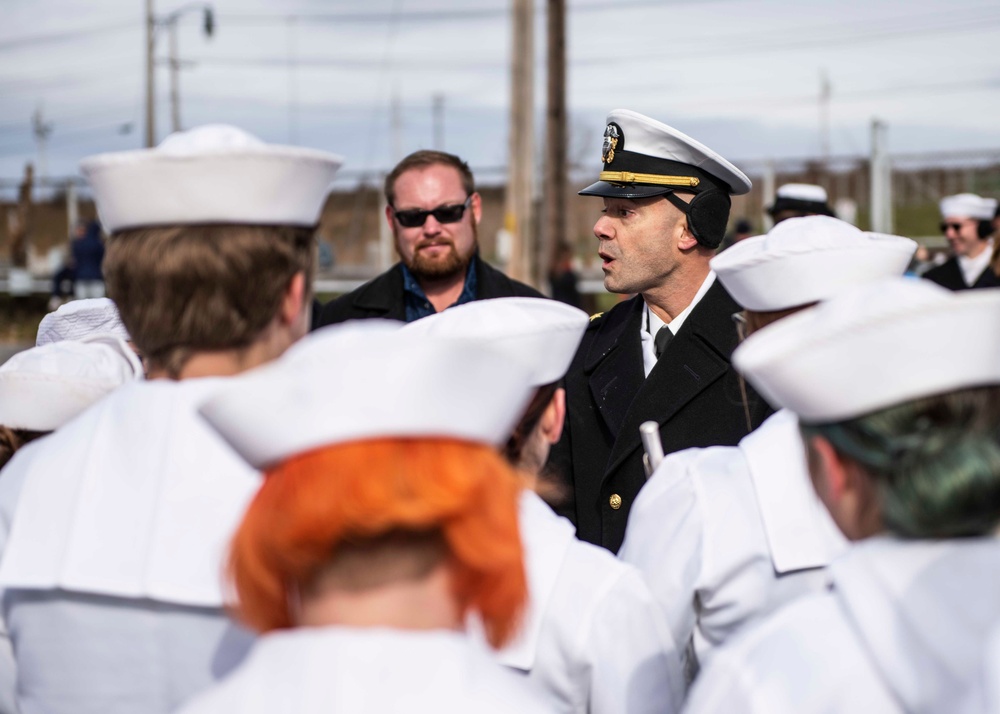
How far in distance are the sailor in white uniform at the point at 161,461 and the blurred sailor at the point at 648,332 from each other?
74.7 inches

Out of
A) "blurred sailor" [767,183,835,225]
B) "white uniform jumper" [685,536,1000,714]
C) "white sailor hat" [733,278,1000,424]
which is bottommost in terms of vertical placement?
"white uniform jumper" [685,536,1000,714]

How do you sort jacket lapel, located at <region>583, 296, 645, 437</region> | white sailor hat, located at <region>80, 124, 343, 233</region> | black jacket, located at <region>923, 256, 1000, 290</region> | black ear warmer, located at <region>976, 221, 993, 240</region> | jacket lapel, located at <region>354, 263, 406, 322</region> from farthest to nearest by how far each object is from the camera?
black ear warmer, located at <region>976, 221, 993, 240</region>
black jacket, located at <region>923, 256, 1000, 290</region>
jacket lapel, located at <region>354, 263, 406, 322</region>
jacket lapel, located at <region>583, 296, 645, 437</region>
white sailor hat, located at <region>80, 124, 343, 233</region>

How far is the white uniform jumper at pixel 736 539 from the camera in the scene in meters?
2.25

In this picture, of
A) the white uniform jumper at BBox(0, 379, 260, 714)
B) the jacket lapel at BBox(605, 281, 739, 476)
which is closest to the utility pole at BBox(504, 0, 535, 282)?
the jacket lapel at BBox(605, 281, 739, 476)

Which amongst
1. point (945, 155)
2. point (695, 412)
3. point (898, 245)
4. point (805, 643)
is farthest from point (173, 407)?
point (945, 155)

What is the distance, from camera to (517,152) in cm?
1398

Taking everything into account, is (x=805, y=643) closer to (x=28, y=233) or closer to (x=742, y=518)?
(x=742, y=518)

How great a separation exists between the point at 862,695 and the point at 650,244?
8.46 ft

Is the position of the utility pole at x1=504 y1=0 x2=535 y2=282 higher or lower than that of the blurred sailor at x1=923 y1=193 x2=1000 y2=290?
higher

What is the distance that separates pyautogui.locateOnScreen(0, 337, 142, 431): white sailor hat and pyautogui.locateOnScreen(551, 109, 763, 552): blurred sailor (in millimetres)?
1659

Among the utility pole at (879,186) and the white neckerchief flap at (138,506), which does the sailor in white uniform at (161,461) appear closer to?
the white neckerchief flap at (138,506)

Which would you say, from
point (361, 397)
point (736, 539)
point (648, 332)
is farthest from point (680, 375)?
point (361, 397)

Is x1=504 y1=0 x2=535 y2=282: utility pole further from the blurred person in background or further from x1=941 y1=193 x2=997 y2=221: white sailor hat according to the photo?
the blurred person in background

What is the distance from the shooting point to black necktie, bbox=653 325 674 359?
3.90m
